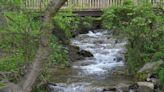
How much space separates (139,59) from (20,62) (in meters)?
5.81

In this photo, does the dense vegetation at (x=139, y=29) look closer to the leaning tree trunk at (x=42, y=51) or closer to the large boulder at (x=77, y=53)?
the large boulder at (x=77, y=53)

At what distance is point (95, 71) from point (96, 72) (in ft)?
0.58

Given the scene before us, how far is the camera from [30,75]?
5.00 metres

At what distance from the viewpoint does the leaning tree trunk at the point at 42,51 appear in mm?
4984

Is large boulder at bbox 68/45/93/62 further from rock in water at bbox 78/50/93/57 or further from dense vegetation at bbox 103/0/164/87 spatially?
dense vegetation at bbox 103/0/164/87

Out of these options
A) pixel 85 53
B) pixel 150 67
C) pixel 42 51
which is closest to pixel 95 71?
pixel 150 67

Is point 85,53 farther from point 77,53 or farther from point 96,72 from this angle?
point 96,72

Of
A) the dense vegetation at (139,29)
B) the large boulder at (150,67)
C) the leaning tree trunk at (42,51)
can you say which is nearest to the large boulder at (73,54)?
the dense vegetation at (139,29)

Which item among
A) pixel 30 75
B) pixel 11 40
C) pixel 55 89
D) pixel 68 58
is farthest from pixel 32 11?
pixel 68 58

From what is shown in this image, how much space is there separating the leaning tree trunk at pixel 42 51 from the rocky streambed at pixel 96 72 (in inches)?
287

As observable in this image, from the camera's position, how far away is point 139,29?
14.1 meters

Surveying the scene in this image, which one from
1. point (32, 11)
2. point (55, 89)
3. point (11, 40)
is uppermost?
point (32, 11)

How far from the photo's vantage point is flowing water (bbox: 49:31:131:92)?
1288 cm

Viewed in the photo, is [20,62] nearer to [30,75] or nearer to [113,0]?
[30,75]
